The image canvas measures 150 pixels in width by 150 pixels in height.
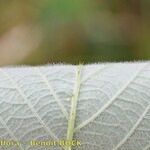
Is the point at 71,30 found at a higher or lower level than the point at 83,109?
higher

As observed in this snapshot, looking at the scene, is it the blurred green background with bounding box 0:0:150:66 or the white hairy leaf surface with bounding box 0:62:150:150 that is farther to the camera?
the blurred green background with bounding box 0:0:150:66

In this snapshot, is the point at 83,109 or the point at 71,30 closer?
the point at 83,109

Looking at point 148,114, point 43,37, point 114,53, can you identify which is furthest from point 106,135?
point 43,37

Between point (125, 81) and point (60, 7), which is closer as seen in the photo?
point (125, 81)

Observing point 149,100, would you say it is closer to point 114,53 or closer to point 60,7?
point 114,53
